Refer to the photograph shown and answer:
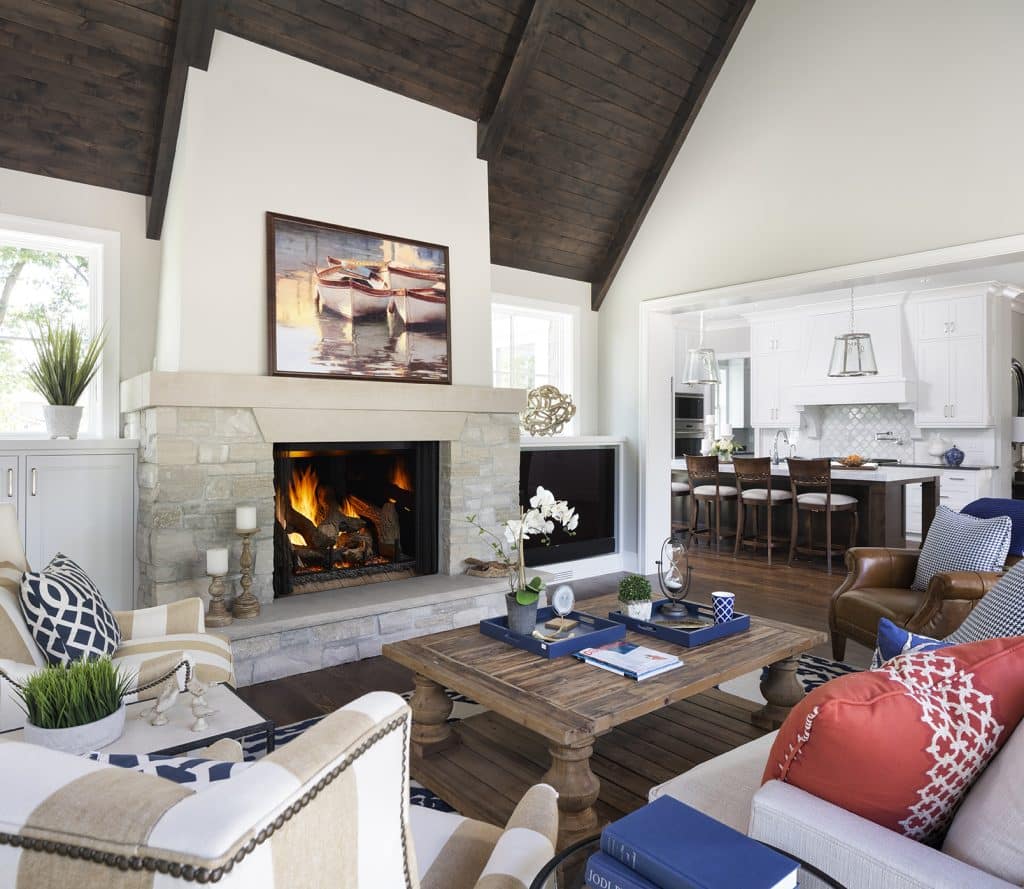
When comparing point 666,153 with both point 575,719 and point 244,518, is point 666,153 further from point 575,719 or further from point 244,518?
point 575,719

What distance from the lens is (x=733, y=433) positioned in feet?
36.6

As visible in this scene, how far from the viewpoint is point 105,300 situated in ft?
13.0

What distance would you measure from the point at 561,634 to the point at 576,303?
3774mm

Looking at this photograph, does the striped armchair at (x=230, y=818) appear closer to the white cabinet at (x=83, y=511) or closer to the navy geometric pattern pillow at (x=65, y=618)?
the navy geometric pattern pillow at (x=65, y=618)

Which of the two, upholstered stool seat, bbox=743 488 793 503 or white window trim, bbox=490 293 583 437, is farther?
upholstered stool seat, bbox=743 488 793 503

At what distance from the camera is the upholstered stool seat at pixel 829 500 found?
20.8 feet

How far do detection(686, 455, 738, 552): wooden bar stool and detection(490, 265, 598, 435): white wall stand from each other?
156 centimetres

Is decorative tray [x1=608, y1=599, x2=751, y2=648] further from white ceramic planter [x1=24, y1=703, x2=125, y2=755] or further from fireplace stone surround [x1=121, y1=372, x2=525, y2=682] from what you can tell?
white ceramic planter [x1=24, y1=703, x2=125, y2=755]

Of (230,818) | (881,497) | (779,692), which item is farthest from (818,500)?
(230,818)

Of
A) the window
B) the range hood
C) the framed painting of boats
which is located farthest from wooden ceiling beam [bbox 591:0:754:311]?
the range hood

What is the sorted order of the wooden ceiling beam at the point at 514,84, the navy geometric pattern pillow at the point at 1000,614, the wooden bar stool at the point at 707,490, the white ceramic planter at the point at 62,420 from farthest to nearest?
the wooden bar stool at the point at 707,490, the wooden ceiling beam at the point at 514,84, the white ceramic planter at the point at 62,420, the navy geometric pattern pillow at the point at 1000,614

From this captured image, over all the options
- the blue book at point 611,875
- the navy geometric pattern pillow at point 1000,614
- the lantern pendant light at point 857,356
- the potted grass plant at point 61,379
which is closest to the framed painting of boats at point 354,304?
the potted grass plant at point 61,379

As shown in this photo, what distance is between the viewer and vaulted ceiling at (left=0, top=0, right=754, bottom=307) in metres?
3.49

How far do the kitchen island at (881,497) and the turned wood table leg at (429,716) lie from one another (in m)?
4.97
